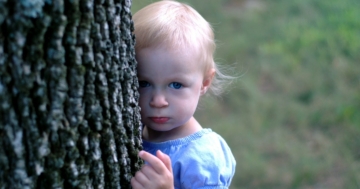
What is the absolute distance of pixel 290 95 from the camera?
18.8 feet

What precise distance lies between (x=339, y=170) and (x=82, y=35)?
3695 mm

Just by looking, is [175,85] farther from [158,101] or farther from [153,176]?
[153,176]

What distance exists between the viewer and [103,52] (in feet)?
5.16

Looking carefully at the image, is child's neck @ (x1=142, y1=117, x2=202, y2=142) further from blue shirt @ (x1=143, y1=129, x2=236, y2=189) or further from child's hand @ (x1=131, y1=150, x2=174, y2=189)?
child's hand @ (x1=131, y1=150, x2=174, y2=189)

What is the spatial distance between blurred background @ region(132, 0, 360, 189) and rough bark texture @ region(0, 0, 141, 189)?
2.26 metres

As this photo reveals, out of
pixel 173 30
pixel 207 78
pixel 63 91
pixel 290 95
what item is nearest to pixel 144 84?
pixel 173 30

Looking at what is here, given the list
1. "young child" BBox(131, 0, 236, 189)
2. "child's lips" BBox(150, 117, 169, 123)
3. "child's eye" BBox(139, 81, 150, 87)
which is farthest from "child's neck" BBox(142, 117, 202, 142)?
"child's eye" BBox(139, 81, 150, 87)

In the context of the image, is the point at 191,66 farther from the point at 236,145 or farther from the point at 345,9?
the point at 345,9

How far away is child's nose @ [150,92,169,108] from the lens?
6.55 feet

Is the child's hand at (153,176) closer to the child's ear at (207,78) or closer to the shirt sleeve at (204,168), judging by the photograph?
the shirt sleeve at (204,168)

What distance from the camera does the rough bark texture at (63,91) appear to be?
53.0 inches

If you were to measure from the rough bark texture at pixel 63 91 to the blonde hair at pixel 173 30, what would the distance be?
0.28 meters

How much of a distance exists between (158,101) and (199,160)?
0.25 meters

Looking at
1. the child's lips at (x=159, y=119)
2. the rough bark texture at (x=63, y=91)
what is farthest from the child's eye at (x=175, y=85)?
the rough bark texture at (x=63, y=91)
